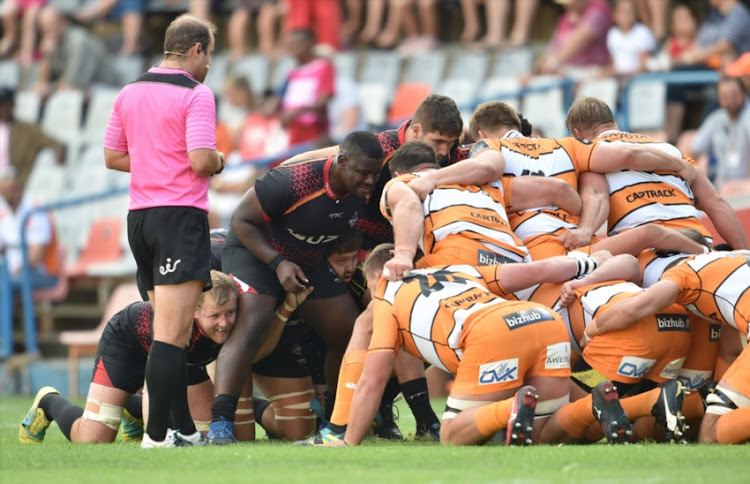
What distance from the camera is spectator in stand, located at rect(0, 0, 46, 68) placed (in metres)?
17.9

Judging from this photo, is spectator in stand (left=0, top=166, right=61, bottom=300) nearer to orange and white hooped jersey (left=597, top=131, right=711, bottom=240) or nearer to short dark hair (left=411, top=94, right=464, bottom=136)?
short dark hair (left=411, top=94, right=464, bottom=136)

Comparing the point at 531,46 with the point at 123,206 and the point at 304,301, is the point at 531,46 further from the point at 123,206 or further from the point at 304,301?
the point at 304,301

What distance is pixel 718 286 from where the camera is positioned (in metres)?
5.96

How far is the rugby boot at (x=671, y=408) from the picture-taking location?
5.67m

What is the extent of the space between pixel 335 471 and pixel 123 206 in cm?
952

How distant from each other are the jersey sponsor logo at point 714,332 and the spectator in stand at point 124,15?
13.1 m

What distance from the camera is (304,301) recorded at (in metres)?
7.18

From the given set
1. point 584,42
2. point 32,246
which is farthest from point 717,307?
point 32,246

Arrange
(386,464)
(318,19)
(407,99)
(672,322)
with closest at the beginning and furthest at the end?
(386,464) < (672,322) < (407,99) < (318,19)

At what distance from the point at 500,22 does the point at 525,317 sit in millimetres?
9663

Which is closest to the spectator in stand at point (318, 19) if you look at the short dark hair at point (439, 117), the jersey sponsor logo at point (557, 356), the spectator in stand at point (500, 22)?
the spectator in stand at point (500, 22)

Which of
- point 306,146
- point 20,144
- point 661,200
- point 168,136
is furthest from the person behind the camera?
point 20,144

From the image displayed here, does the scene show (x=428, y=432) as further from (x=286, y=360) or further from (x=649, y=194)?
(x=649, y=194)

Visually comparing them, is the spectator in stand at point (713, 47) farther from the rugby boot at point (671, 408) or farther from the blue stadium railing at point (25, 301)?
the rugby boot at point (671, 408)
